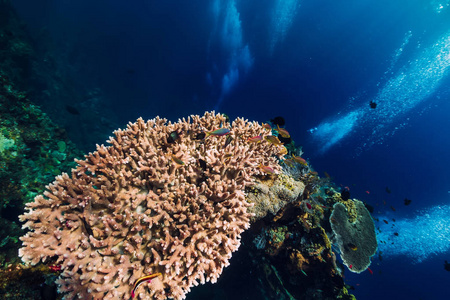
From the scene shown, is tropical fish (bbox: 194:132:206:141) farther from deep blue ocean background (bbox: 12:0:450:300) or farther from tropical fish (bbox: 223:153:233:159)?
deep blue ocean background (bbox: 12:0:450:300)

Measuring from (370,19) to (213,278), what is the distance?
31104mm

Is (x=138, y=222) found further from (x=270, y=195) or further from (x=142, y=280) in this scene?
(x=270, y=195)

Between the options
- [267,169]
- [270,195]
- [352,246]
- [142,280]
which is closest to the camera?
[142,280]

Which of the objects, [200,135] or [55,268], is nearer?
[55,268]

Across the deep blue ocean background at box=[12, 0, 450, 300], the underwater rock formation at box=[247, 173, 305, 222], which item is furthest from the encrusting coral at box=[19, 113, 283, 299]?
the deep blue ocean background at box=[12, 0, 450, 300]

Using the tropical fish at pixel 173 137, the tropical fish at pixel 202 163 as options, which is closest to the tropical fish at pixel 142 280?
the tropical fish at pixel 202 163

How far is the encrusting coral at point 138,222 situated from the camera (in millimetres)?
2332

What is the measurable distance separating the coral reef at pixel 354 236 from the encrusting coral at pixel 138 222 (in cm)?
520

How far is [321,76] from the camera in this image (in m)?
24.8

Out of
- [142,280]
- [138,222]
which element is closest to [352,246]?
[142,280]

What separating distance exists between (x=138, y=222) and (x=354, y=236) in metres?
7.48

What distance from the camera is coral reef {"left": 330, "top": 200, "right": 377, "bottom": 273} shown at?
20.6ft

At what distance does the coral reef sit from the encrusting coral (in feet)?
17.1

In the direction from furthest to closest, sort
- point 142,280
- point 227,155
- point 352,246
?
point 352,246 → point 227,155 → point 142,280
